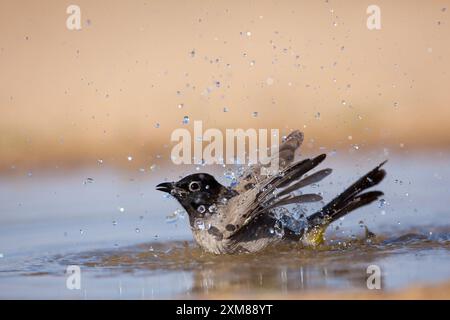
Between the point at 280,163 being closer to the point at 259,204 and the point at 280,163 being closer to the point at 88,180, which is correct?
the point at 259,204

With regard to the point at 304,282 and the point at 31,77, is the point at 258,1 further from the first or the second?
the point at 304,282

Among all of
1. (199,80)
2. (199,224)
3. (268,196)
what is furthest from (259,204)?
(199,80)

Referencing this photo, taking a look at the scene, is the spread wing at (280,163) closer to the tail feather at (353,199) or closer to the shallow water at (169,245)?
Answer: the tail feather at (353,199)

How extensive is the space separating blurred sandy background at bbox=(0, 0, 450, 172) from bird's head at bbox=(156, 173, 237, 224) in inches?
161

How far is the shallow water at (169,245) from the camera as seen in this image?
6902mm

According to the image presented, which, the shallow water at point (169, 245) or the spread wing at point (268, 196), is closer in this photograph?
the shallow water at point (169, 245)

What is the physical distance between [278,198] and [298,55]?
19.3ft

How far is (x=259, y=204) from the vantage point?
7973mm

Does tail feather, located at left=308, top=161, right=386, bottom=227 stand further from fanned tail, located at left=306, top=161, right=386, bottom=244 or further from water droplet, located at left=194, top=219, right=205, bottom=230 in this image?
water droplet, located at left=194, top=219, right=205, bottom=230

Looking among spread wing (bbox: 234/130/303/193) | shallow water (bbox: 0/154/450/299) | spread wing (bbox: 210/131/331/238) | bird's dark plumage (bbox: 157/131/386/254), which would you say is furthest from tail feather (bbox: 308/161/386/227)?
spread wing (bbox: 234/130/303/193)

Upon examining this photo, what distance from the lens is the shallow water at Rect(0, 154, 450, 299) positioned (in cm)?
690

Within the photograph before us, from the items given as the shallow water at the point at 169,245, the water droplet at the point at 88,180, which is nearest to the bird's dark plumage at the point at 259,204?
the shallow water at the point at 169,245

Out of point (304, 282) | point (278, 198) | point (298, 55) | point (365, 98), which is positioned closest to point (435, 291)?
point (304, 282)

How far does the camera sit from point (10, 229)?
9.65m
